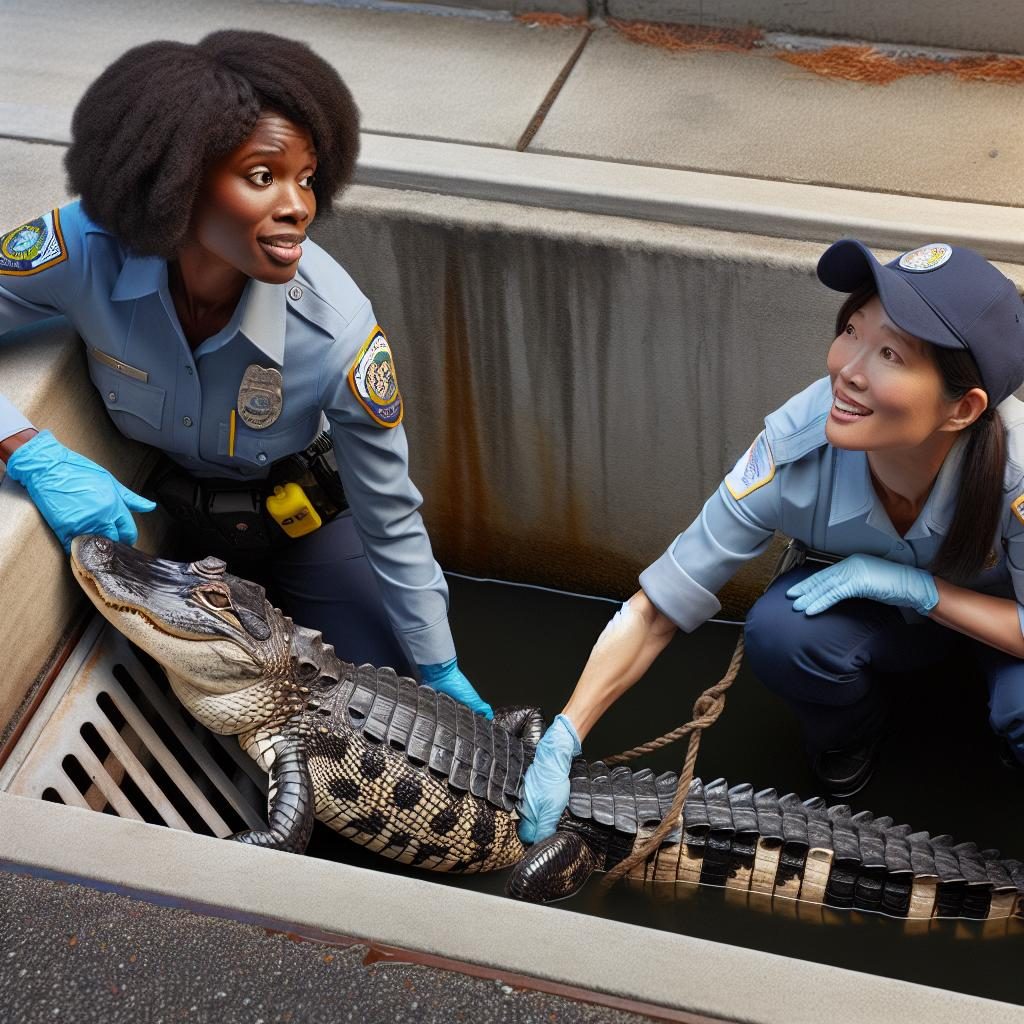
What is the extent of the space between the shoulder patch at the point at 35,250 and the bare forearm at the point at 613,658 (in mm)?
1158

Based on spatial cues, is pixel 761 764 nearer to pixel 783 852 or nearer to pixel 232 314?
pixel 783 852

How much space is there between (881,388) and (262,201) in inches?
38.7

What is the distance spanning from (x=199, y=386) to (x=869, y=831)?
5.03ft

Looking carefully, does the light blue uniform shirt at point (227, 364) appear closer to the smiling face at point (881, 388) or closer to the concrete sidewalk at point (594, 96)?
the smiling face at point (881, 388)

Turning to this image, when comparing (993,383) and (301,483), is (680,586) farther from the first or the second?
(301,483)

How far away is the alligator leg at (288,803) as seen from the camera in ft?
6.66

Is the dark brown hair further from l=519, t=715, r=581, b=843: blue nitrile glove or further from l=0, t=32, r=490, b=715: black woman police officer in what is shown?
l=0, t=32, r=490, b=715: black woman police officer

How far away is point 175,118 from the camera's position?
1.78 m

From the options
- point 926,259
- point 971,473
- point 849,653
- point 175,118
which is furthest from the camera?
point 849,653

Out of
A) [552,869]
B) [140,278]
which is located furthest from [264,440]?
[552,869]

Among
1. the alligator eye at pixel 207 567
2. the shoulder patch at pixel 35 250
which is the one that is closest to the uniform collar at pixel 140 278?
the shoulder patch at pixel 35 250

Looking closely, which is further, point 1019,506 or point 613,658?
point 613,658

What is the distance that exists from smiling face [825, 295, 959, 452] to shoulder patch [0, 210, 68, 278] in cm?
131

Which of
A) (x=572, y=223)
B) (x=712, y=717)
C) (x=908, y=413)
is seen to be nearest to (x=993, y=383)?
(x=908, y=413)
